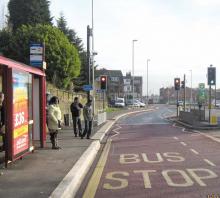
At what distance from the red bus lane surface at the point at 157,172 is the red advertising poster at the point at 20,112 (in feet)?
6.15

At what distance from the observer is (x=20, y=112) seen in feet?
39.0

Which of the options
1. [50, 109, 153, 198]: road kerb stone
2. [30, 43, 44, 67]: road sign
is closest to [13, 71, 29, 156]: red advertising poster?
[50, 109, 153, 198]: road kerb stone

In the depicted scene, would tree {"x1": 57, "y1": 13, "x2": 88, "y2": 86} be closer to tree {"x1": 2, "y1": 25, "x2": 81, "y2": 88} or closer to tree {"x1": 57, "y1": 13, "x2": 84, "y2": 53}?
tree {"x1": 57, "y1": 13, "x2": 84, "y2": 53}

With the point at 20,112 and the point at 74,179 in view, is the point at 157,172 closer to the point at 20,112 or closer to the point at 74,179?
the point at 74,179

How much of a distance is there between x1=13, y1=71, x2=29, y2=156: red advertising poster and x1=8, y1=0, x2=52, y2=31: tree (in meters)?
47.6

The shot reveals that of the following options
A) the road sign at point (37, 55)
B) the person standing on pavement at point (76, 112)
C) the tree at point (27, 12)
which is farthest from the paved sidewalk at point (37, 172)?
the tree at point (27, 12)

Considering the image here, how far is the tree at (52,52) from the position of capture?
42.3m

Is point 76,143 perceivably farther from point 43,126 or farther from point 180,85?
point 180,85

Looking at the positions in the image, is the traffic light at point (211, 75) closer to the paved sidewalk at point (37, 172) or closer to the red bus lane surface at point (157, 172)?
the red bus lane surface at point (157, 172)

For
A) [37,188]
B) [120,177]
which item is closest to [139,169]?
[120,177]

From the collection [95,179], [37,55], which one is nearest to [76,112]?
[37,55]

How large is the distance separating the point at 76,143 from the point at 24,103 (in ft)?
21.1

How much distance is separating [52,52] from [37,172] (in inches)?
1257

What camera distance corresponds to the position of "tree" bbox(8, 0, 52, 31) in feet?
194
